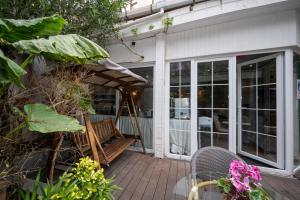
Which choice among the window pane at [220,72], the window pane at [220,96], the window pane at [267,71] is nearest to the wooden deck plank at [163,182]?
the window pane at [220,96]

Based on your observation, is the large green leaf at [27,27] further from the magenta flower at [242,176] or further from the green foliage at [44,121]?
the magenta flower at [242,176]

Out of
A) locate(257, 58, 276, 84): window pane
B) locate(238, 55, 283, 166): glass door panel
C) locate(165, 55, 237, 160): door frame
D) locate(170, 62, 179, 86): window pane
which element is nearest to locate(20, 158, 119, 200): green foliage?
locate(165, 55, 237, 160): door frame

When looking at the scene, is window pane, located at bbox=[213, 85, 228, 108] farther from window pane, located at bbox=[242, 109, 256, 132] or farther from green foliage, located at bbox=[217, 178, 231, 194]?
green foliage, located at bbox=[217, 178, 231, 194]

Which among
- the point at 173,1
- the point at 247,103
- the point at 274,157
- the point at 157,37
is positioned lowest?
the point at 274,157

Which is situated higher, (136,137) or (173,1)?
(173,1)

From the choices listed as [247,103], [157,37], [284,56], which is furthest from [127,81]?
[284,56]

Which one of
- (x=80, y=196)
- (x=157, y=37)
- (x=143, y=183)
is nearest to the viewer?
(x=80, y=196)

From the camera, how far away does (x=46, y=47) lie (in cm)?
163

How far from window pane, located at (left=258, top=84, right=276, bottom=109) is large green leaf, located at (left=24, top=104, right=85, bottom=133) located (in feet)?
12.5

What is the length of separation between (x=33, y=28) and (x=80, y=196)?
1.66 metres

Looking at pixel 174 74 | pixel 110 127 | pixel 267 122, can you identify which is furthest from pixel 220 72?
pixel 110 127

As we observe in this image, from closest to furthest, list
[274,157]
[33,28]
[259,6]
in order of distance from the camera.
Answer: [33,28] < [259,6] < [274,157]

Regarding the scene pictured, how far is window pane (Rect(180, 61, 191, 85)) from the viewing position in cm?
448

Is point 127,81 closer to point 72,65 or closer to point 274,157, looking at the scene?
point 72,65
